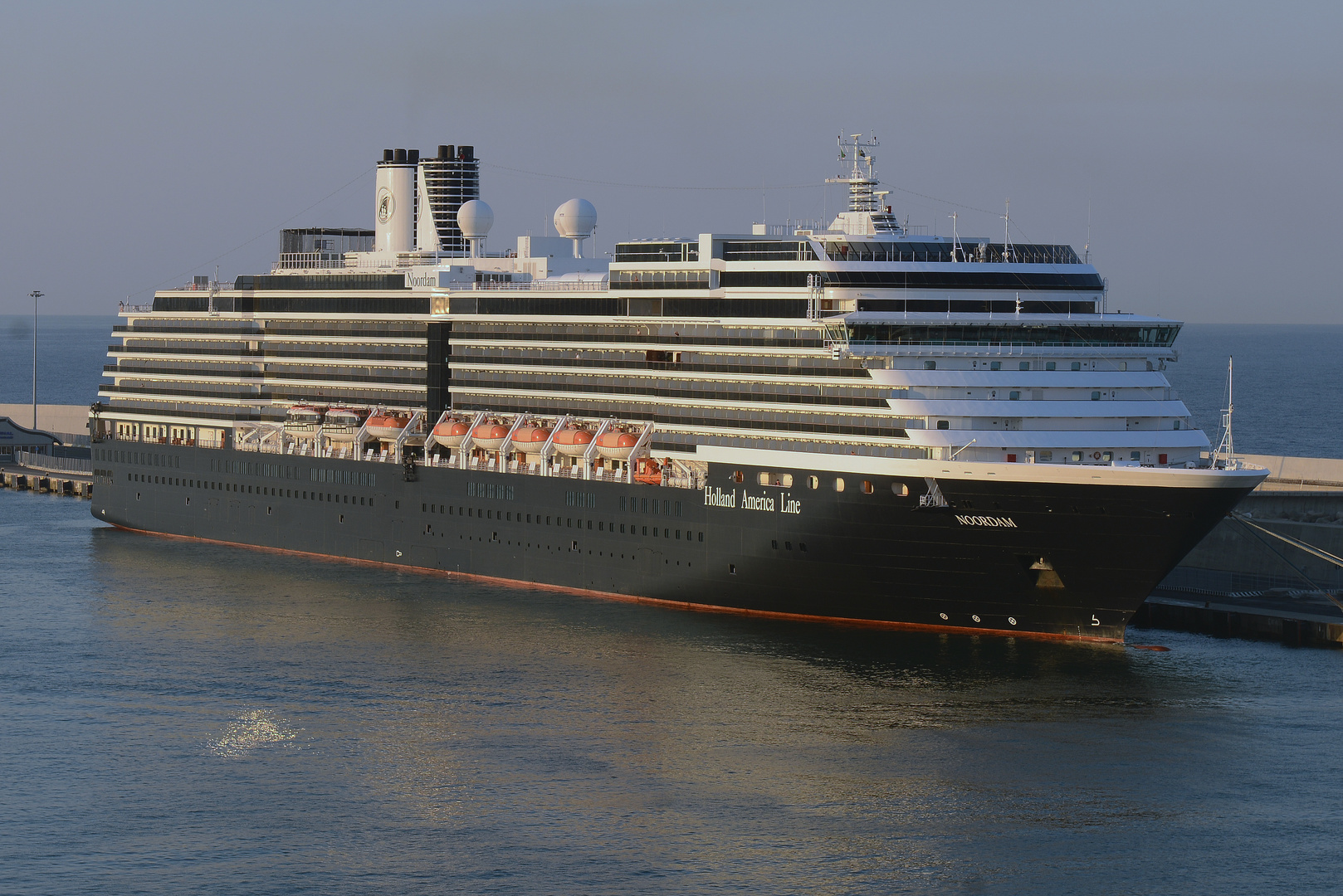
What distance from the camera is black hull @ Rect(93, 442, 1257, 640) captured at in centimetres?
4438

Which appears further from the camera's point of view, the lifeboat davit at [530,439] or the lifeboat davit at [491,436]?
the lifeboat davit at [491,436]

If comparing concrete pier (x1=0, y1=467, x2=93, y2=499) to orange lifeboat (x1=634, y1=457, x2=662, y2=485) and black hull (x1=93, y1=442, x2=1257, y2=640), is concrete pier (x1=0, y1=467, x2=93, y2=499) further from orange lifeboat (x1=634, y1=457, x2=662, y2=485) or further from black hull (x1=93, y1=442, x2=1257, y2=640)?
orange lifeboat (x1=634, y1=457, x2=662, y2=485)

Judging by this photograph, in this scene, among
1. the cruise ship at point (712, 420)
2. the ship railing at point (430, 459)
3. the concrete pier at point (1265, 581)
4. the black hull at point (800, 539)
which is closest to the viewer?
the black hull at point (800, 539)

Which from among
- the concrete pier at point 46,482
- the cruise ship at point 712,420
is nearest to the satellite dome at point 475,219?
the cruise ship at point 712,420

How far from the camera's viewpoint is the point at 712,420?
51.5m

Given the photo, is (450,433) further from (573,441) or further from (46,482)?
(46,482)

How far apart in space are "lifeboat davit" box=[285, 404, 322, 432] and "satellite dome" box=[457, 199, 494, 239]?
894cm

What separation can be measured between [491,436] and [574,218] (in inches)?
393

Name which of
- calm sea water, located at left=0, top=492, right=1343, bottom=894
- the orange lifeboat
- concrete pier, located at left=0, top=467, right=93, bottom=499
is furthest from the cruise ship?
concrete pier, located at left=0, top=467, right=93, bottom=499

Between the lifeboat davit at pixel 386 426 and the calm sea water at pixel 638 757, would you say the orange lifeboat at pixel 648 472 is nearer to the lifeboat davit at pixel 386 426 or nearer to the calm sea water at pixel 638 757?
the calm sea water at pixel 638 757

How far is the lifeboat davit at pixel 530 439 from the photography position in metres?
57.4

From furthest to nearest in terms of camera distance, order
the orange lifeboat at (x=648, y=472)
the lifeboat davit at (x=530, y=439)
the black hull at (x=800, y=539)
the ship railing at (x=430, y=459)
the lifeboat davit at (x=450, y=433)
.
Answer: the lifeboat davit at (x=450, y=433) < the lifeboat davit at (x=530, y=439) < the ship railing at (x=430, y=459) < the orange lifeboat at (x=648, y=472) < the black hull at (x=800, y=539)

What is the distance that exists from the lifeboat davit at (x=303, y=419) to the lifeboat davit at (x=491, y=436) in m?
9.01

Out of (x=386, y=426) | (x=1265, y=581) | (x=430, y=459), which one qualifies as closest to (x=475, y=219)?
(x=386, y=426)
